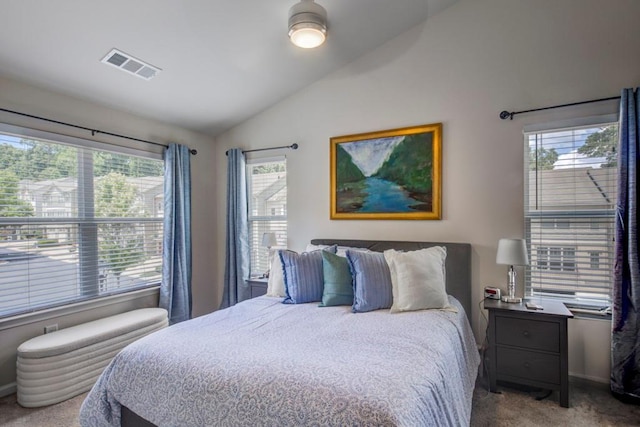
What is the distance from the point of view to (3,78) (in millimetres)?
2533

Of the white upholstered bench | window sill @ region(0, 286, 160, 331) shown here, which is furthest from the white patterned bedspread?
window sill @ region(0, 286, 160, 331)

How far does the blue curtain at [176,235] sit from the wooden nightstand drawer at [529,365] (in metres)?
3.12

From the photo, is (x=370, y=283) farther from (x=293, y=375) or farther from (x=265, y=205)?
(x=265, y=205)

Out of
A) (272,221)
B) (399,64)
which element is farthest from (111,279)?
(399,64)

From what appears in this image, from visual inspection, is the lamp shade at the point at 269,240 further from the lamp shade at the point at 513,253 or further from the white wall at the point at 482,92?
the lamp shade at the point at 513,253

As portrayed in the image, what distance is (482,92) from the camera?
9.48 feet

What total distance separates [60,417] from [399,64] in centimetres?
390

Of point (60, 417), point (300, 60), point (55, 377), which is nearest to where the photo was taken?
point (60, 417)

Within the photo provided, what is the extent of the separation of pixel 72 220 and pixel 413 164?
10.2 feet

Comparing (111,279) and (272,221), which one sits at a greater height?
(272,221)

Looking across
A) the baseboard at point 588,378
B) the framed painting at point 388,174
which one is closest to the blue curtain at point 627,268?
the baseboard at point 588,378

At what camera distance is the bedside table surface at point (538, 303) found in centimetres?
233

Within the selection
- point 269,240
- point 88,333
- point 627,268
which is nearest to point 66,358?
point 88,333

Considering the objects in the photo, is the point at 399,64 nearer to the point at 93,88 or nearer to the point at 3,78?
the point at 93,88
